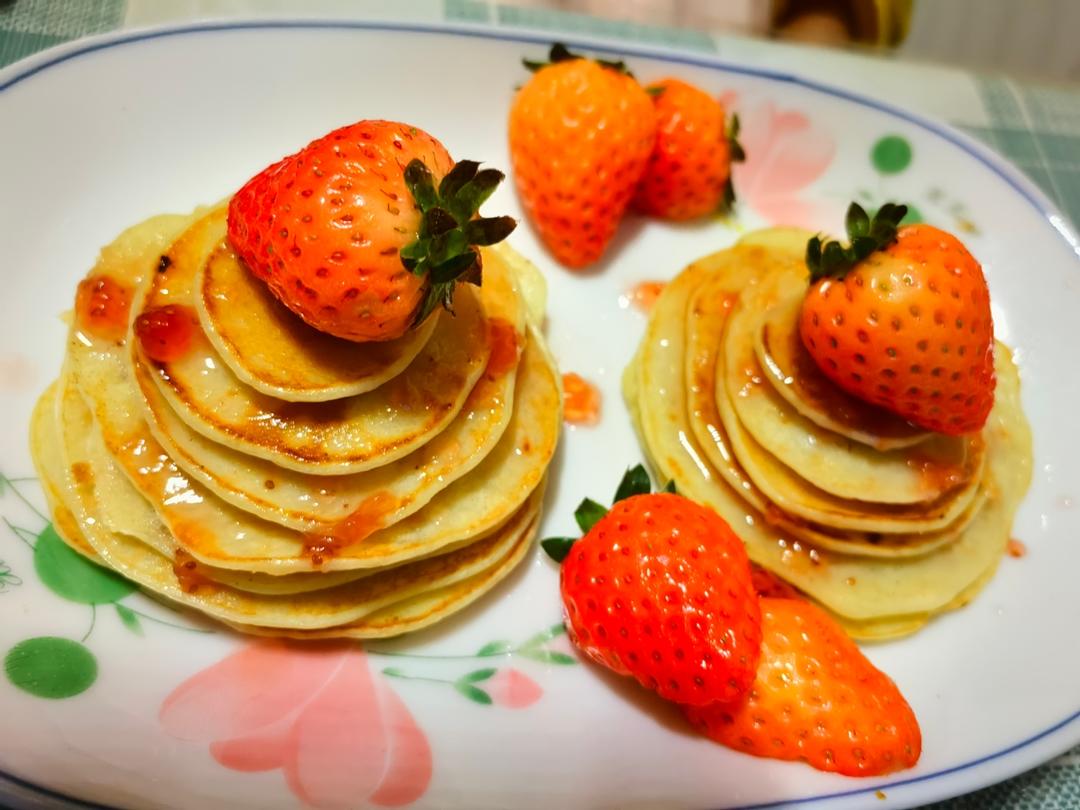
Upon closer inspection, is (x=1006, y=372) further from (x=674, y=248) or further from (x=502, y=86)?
(x=502, y=86)

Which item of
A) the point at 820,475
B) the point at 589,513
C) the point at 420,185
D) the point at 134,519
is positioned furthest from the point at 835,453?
the point at 134,519

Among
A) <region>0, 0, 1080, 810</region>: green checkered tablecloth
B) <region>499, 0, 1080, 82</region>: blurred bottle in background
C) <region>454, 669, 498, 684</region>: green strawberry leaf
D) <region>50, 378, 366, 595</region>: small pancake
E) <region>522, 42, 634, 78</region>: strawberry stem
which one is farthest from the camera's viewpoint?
<region>499, 0, 1080, 82</region>: blurred bottle in background

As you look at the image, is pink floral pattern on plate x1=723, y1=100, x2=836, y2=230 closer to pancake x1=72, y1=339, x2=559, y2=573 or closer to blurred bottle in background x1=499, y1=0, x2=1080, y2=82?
pancake x1=72, y1=339, x2=559, y2=573

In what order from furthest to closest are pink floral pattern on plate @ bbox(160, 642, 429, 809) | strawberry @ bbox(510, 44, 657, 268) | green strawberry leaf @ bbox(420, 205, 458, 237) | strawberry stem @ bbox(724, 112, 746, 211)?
strawberry stem @ bbox(724, 112, 746, 211) → strawberry @ bbox(510, 44, 657, 268) → pink floral pattern on plate @ bbox(160, 642, 429, 809) → green strawberry leaf @ bbox(420, 205, 458, 237)

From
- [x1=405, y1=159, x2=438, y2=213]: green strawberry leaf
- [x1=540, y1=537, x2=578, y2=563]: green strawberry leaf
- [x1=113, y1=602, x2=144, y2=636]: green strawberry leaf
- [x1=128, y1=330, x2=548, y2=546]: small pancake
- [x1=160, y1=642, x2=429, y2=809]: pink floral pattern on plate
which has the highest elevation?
[x1=405, y1=159, x2=438, y2=213]: green strawberry leaf

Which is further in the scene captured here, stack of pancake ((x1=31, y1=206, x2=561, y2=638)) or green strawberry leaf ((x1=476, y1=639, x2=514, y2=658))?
green strawberry leaf ((x1=476, y1=639, x2=514, y2=658))

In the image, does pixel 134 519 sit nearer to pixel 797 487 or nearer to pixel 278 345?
pixel 278 345

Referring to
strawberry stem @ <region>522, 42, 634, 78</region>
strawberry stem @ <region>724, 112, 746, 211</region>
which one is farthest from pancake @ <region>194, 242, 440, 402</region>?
strawberry stem @ <region>724, 112, 746, 211</region>

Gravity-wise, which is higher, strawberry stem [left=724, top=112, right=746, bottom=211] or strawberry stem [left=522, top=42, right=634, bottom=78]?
strawberry stem [left=522, top=42, right=634, bottom=78]
